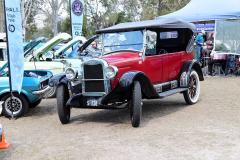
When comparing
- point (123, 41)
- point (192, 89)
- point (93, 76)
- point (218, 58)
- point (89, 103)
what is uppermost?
point (123, 41)

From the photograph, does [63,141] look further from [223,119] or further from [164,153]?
[223,119]

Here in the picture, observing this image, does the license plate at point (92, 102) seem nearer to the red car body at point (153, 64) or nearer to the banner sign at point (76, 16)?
the red car body at point (153, 64)

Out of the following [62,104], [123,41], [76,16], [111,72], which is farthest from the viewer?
[76,16]

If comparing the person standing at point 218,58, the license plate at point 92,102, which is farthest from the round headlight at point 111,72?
the person standing at point 218,58

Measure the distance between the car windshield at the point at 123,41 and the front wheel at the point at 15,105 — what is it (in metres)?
2.14

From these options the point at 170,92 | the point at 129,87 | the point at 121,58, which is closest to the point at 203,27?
the point at 170,92

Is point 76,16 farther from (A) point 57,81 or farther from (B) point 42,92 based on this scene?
(A) point 57,81

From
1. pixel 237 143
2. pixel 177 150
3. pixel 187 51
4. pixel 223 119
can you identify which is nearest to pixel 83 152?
pixel 177 150

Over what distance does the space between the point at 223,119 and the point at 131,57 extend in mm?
2206

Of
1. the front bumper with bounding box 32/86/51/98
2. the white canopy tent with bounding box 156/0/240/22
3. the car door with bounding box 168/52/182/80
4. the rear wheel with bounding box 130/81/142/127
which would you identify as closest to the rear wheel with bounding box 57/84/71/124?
the front bumper with bounding box 32/86/51/98

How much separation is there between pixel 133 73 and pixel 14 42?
2.78 metres

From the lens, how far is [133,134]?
5242 millimetres

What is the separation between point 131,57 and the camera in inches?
251

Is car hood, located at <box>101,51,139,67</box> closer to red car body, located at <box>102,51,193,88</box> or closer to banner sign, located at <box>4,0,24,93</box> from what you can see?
red car body, located at <box>102,51,193,88</box>
